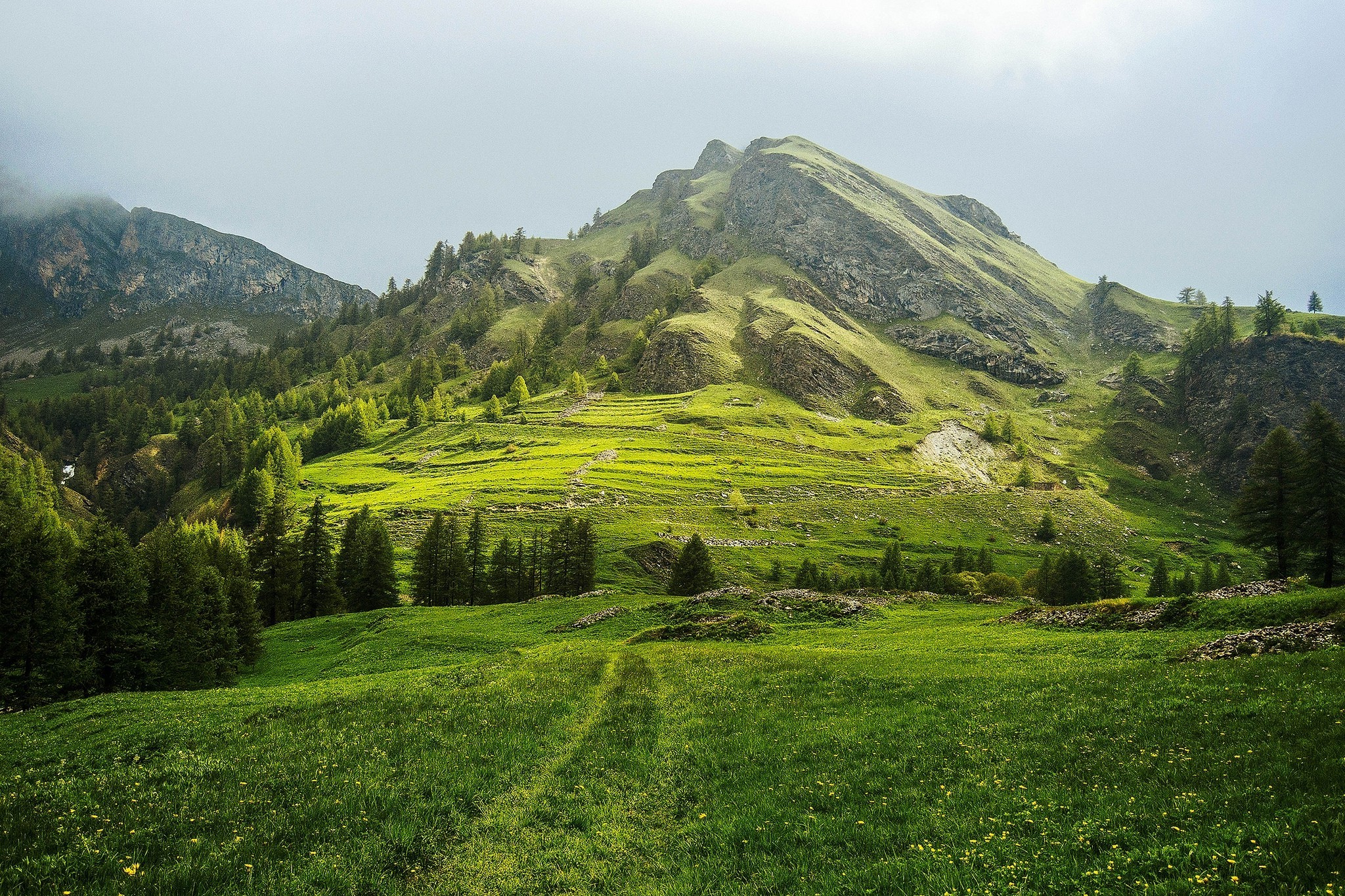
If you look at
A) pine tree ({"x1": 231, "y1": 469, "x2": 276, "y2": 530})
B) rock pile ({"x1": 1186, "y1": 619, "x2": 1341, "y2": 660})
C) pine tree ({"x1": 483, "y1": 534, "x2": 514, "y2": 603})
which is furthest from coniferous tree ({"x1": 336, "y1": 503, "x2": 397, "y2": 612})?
rock pile ({"x1": 1186, "y1": 619, "x2": 1341, "y2": 660})

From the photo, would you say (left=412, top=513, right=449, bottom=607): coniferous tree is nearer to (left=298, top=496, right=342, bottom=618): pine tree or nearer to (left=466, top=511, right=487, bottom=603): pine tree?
(left=466, top=511, right=487, bottom=603): pine tree

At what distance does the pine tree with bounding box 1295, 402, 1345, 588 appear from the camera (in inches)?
1983

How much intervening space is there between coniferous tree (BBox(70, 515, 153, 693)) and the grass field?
72.2 feet

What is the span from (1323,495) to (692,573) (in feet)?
217

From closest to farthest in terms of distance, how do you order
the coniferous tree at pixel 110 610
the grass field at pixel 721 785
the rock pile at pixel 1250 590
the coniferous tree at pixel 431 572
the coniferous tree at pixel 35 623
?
the grass field at pixel 721 785, the rock pile at pixel 1250 590, the coniferous tree at pixel 35 623, the coniferous tree at pixel 110 610, the coniferous tree at pixel 431 572

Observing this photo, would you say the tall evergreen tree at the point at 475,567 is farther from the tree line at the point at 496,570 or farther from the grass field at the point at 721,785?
the grass field at the point at 721,785

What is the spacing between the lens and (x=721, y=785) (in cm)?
1526

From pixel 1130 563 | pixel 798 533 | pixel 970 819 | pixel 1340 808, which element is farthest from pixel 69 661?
pixel 1130 563

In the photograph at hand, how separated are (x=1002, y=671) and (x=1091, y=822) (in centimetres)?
1658

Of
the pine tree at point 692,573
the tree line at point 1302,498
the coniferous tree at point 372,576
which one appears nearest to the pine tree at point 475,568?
the coniferous tree at point 372,576

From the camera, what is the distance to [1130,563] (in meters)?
143

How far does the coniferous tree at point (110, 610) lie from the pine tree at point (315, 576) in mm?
39556

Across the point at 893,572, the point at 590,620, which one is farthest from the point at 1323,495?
the point at 590,620

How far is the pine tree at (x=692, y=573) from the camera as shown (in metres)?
84.4
